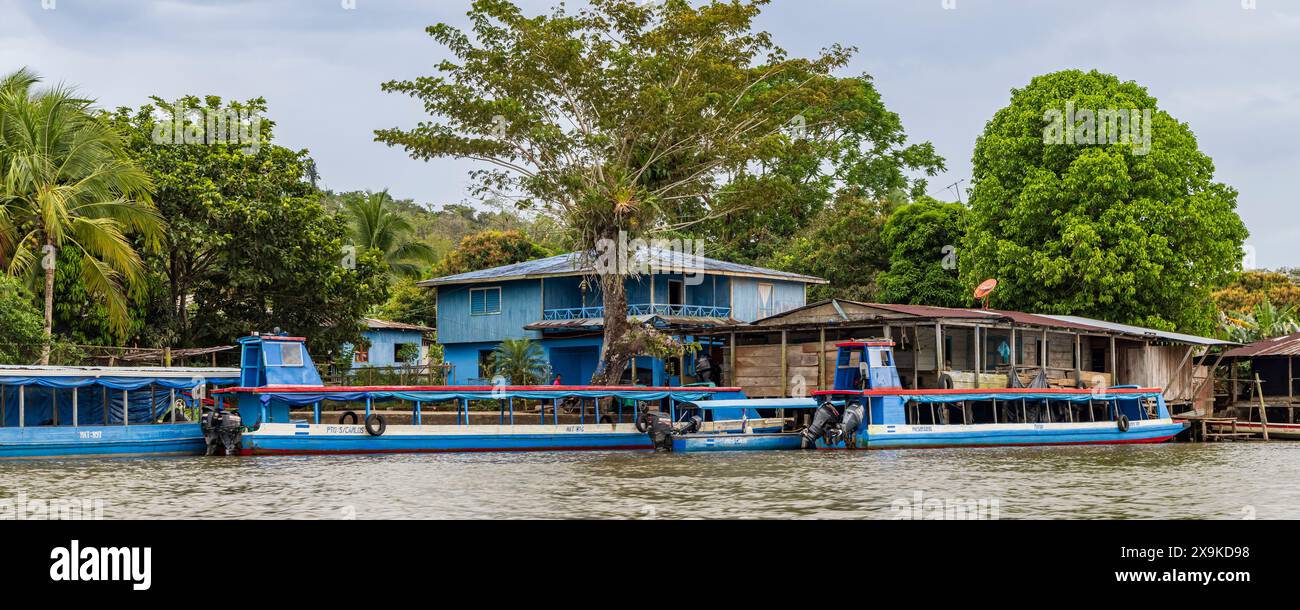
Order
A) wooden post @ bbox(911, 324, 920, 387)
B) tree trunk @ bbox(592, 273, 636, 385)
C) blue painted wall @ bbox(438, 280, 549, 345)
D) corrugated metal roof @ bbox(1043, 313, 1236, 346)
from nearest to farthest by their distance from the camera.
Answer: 1. wooden post @ bbox(911, 324, 920, 387)
2. tree trunk @ bbox(592, 273, 636, 385)
3. corrugated metal roof @ bbox(1043, 313, 1236, 346)
4. blue painted wall @ bbox(438, 280, 549, 345)

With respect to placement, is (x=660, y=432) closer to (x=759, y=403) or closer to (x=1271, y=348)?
(x=759, y=403)

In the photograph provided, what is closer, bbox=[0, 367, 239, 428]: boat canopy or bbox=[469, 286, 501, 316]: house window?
bbox=[0, 367, 239, 428]: boat canopy

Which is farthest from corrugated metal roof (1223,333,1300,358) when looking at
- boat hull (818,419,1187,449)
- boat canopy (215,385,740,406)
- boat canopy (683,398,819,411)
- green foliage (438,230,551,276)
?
green foliage (438,230,551,276)

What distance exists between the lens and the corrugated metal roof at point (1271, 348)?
38419mm

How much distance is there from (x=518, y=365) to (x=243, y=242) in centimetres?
935

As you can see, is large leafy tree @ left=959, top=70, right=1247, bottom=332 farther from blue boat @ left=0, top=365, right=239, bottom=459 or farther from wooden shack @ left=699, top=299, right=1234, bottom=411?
blue boat @ left=0, top=365, right=239, bottom=459

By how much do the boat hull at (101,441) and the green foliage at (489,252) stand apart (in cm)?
2570

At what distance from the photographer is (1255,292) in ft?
179

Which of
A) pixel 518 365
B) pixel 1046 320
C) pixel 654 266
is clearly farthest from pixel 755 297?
pixel 1046 320

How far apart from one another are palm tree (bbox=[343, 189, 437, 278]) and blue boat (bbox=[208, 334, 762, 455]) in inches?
875

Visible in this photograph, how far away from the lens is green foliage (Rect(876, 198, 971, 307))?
45750 mm

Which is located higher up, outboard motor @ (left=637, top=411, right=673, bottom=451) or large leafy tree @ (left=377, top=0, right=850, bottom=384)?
large leafy tree @ (left=377, top=0, right=850, bottom=384)

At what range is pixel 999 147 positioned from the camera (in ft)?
134

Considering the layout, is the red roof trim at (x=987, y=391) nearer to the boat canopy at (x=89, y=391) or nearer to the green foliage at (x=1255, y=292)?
the boat canopy at (x=89, y=391)
